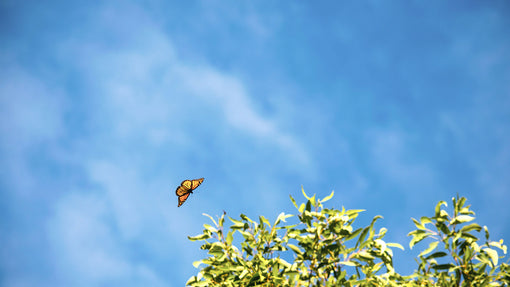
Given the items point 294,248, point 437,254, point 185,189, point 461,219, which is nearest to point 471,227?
point 461,219

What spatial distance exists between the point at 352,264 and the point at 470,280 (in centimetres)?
200

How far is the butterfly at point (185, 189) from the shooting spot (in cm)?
1561

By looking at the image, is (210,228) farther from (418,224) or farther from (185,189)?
(185,189)

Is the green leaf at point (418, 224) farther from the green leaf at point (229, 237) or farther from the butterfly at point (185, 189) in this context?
the butterfly at point (185, 189)

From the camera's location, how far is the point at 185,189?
15867 millimetres

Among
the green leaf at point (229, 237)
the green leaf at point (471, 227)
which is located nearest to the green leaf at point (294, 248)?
the green leaf at point (229, 237)

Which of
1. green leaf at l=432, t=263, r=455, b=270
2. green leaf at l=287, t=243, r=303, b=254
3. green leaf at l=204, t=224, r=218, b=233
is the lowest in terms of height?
green leaf at l=432, t=263, r=455, b=270

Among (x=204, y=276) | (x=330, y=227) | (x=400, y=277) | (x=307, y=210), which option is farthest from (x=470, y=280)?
(x=204, y=276)

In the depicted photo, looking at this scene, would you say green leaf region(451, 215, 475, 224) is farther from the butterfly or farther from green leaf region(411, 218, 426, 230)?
the butterfly

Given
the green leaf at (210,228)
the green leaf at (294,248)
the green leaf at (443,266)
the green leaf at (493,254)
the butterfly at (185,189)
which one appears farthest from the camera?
the butterfly at (185,189)

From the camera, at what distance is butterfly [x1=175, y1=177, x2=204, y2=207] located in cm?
1561

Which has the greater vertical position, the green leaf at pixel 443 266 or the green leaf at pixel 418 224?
the green leaf at pixel 418 224

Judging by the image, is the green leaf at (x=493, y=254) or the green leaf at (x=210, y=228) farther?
the green leaf at (x=210, y=228)

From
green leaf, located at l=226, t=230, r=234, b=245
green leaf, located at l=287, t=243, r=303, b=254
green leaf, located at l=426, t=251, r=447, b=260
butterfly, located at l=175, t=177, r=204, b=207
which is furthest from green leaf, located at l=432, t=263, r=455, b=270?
butterfly, located at l=175, t=177, r=204, b=207
